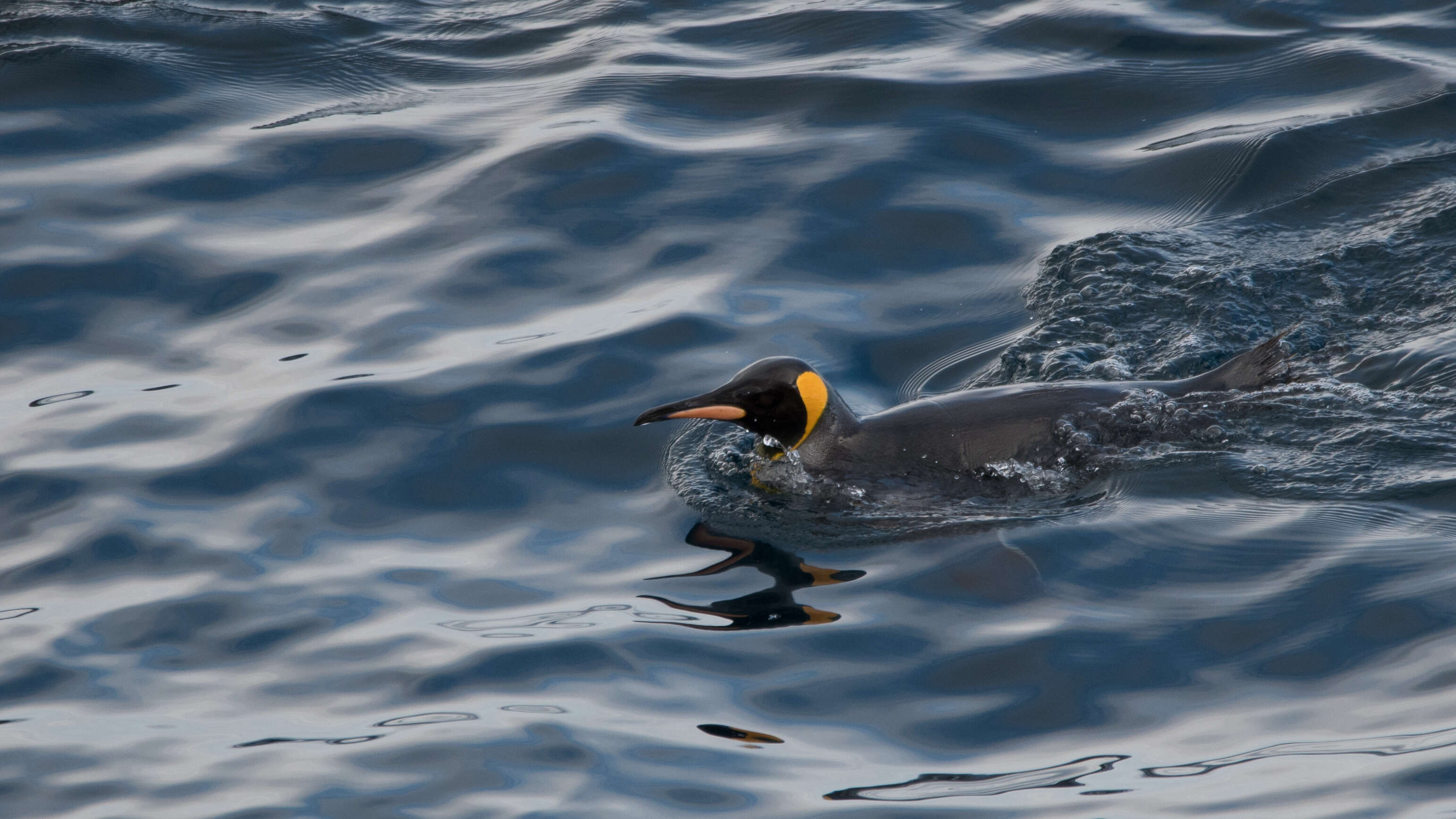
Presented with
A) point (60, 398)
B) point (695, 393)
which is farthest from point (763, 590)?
point (60, 398)

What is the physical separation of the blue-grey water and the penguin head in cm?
30

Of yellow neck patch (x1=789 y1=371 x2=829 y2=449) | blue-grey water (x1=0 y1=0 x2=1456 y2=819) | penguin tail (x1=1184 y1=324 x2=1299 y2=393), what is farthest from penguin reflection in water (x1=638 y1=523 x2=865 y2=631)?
penguin tail (x1=1184 y1=324 x2=1299 y2=393)

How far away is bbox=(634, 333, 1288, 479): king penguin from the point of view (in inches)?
256

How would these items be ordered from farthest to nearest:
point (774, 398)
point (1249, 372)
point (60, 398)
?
point (60, 398) < point (1249, 372) < point (774, 398)

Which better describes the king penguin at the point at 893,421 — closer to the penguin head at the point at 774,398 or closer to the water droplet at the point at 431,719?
the penguin head at the point at 774,398

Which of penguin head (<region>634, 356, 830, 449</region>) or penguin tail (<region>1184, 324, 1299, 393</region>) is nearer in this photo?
penguin head (<region>634, 356, 830, 449</region>)

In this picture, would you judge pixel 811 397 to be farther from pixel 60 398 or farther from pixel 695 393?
pixel 60 398

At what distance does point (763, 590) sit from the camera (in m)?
5.83

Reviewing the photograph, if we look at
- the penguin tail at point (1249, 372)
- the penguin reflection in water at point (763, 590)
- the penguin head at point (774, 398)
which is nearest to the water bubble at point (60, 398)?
the penguin head at point (774, 398)

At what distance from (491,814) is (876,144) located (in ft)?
21.7

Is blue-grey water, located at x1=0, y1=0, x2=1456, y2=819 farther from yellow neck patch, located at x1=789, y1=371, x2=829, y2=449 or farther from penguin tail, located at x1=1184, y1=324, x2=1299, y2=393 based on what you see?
yellow neck patch, located at x1=789, y1=371, x2=829, y2=449

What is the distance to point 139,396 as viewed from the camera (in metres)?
7.61

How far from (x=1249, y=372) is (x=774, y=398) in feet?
7.42

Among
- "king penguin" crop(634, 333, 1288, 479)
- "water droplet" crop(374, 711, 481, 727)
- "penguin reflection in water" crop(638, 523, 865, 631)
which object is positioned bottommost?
"water droplet" crop(374, 711, 481, 727)
